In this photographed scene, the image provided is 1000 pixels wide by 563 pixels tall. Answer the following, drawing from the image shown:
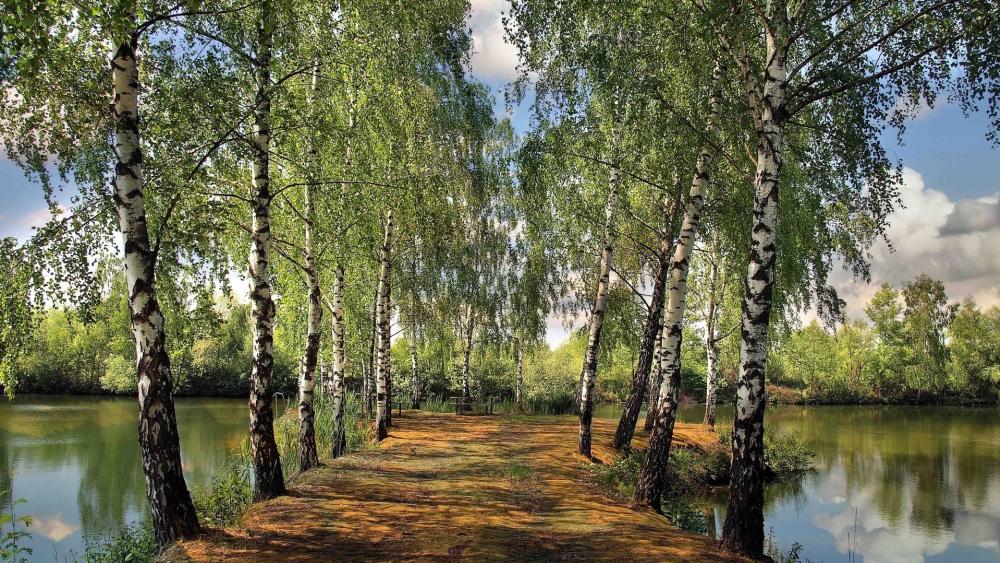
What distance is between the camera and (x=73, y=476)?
15.3m

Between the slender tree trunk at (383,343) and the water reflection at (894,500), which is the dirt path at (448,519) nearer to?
the slender tree trunk at (383,343)

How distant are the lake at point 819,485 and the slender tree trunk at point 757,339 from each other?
6138 mm

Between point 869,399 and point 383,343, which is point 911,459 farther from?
point 869,399

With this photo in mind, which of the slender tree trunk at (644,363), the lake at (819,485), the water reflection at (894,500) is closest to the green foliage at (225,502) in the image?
the lake at (819,485)

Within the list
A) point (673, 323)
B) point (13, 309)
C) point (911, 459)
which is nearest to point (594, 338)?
point (673, 323)

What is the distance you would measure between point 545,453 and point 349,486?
509 centimetres

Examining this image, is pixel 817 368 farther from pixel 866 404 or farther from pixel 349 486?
pixel 349 486

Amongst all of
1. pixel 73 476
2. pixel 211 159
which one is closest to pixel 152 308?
pixel 211 159

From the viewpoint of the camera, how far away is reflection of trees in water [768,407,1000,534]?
46.6 ft

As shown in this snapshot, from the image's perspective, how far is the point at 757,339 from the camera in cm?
614

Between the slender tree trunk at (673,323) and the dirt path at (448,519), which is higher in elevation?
the slender tree trunk at (673,323)

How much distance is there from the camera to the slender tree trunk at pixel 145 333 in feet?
18.6

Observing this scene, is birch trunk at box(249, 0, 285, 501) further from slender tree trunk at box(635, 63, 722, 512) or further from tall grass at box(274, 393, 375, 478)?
→ slender tree trunk at box(635, 63, 722, 512)

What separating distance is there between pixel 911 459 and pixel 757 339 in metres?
19.7
